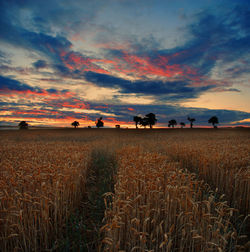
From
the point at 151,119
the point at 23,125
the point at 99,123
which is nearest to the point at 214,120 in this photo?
the point at 151,119

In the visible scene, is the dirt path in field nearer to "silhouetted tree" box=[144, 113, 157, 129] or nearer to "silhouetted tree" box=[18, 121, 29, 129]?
"silhouetted tree" box=[144, 113, 157, 129]

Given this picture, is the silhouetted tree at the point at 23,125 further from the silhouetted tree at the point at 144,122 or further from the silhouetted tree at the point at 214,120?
the silhouetted tree at the point at 214,120

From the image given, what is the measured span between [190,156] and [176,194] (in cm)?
761

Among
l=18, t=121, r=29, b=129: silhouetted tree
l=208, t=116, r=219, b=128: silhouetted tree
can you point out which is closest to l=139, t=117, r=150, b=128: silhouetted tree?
l=208, t=116, r=219, b=128: silhouetted tree

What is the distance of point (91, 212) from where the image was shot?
543 centimetres

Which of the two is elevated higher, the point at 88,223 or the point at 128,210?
the point at 128,210

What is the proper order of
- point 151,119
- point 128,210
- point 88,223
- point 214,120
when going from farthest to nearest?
point 214,120 < point 151,119 < point 88,223 < point 128,210

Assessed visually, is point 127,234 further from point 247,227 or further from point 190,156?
point 190,156

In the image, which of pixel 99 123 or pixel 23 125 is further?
pixel 99 123

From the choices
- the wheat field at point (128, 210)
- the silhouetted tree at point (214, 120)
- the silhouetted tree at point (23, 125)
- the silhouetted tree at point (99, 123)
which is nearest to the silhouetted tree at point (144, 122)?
the silhouetted tree at point (99, 123)

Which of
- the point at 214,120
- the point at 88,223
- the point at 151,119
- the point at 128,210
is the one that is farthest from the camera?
the point at 214,120

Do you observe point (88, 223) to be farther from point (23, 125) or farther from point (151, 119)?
point (23, 125)

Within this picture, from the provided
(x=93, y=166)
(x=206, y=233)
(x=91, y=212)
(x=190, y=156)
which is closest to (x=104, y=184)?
(x=91, y=212)

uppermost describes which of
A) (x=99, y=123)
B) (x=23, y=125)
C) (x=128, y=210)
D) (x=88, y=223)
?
(x=99, y=123)
